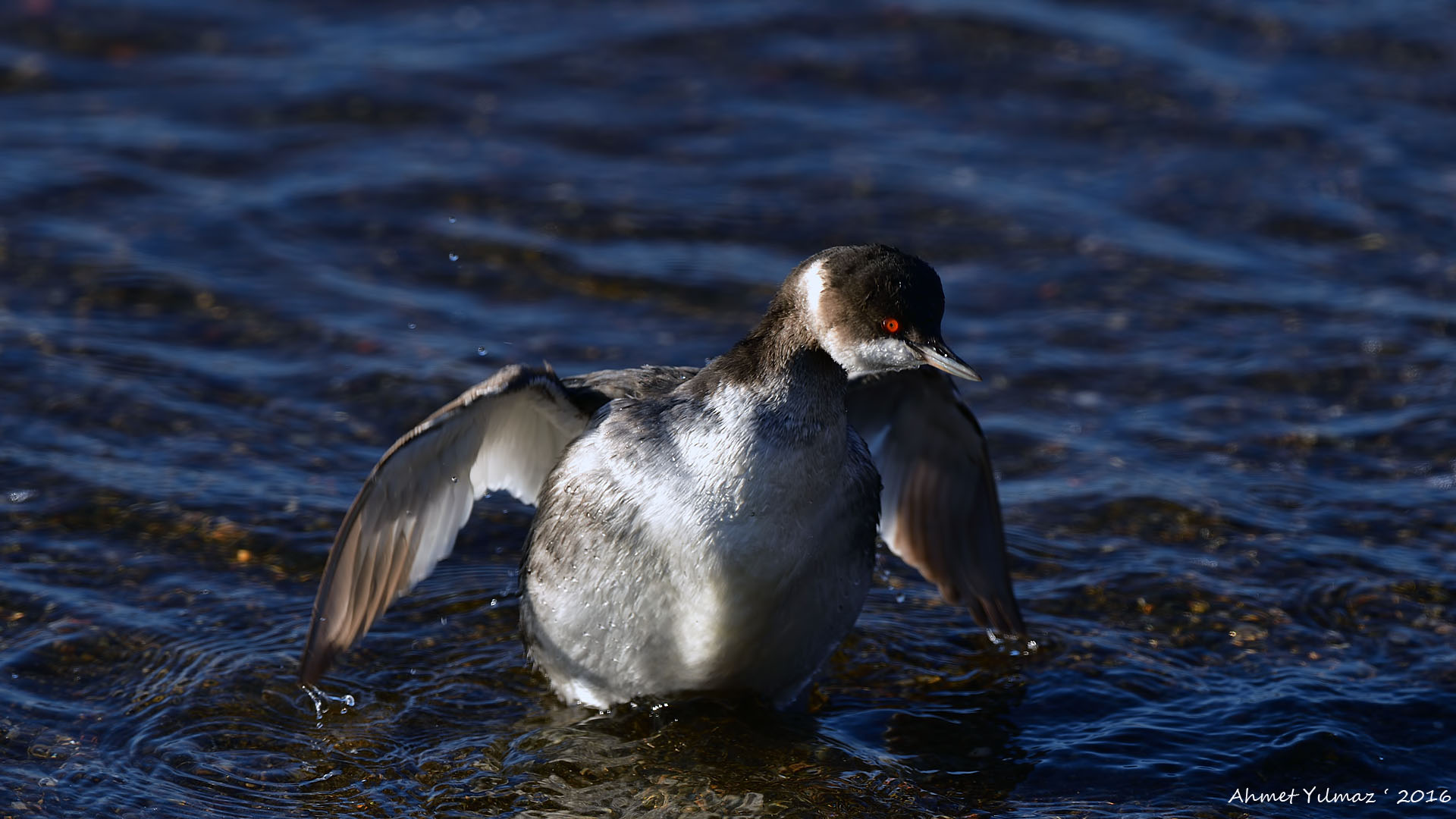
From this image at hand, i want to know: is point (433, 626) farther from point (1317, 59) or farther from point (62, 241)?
point (1317, 59)

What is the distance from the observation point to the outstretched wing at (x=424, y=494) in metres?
6.96

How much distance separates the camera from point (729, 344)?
35.4 feet

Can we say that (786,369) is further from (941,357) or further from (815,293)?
(941,357)

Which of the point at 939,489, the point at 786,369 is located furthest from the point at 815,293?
the point at 939,489

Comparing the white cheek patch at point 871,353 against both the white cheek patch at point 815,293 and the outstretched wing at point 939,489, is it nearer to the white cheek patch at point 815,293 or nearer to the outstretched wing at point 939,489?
the white cheek patch at point 815,293

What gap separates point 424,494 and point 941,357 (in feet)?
7.77

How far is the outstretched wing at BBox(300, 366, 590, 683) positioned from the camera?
696 centimetres

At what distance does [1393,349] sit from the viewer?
34.8 feet

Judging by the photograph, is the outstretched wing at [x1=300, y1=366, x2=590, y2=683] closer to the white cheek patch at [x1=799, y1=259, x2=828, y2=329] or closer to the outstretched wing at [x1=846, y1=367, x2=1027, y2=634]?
the white cheek patch at [x1=799, y1=259, x2=828, y2=329]

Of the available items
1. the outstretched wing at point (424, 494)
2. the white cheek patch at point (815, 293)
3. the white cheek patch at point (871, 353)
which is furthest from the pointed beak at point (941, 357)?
the outstretched wing at point (424, 494)

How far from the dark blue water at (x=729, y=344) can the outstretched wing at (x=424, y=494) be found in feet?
1.52

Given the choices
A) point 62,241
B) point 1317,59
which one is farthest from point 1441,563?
point 62,241

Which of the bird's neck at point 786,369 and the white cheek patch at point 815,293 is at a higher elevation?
the white cheek patch at point 815,293

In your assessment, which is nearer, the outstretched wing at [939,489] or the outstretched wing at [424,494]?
the outstretched wing at [424,494]
